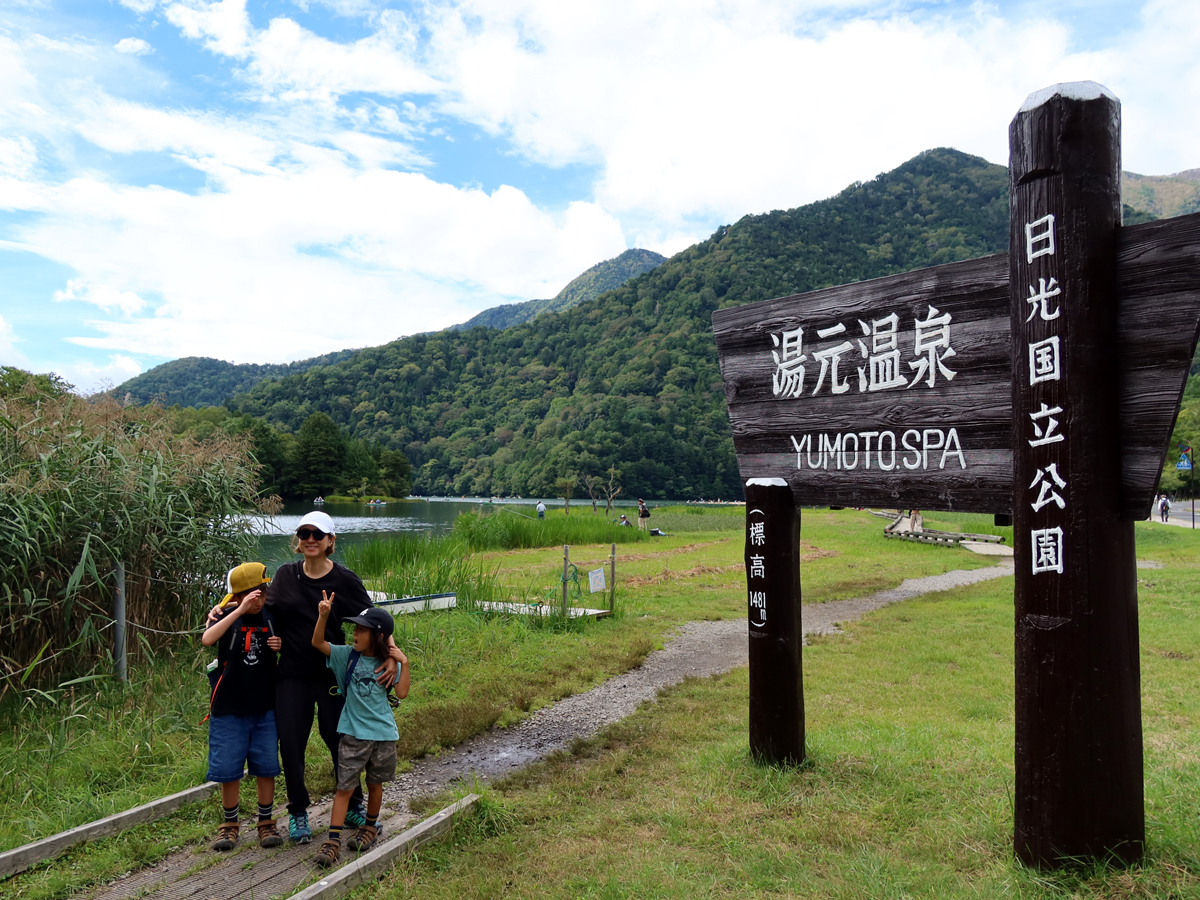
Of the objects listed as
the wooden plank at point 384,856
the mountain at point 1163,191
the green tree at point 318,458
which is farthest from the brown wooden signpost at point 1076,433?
the mountain at point 1163,191

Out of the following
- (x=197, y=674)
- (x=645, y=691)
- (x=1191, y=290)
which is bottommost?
(x=645, y=691)

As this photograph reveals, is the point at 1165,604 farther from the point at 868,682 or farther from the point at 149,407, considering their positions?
the point at 149,407

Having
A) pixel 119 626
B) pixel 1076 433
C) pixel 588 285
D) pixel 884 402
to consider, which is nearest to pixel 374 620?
pixel 884 402

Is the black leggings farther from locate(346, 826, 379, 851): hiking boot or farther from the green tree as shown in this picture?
the green tree

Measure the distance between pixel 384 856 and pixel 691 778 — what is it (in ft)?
5.74

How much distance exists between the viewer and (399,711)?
5633 millimetres

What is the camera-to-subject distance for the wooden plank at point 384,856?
2.84 m

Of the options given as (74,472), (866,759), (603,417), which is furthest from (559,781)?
(603,417)

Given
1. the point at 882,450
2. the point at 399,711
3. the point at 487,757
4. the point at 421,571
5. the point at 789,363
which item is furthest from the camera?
Answer: the point at 421,571

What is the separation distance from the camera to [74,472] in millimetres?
5371

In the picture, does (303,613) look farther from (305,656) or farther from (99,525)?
(99,525)

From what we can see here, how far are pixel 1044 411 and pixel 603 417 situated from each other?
236 ft

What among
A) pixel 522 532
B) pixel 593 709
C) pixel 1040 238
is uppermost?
pixel 1040 238

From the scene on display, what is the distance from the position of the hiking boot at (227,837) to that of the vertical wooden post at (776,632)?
2686 mm
